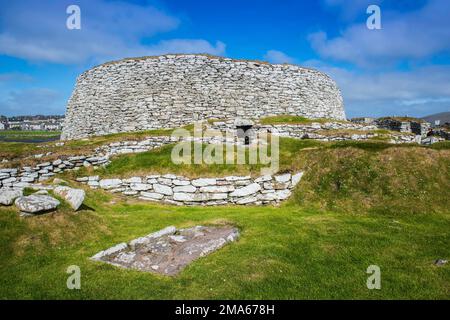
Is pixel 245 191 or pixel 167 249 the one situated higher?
pixel 245 191

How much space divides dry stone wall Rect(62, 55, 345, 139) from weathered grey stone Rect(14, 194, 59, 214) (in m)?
18.9

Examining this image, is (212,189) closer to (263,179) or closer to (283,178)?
(263,179)

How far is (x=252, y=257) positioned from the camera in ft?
27.9

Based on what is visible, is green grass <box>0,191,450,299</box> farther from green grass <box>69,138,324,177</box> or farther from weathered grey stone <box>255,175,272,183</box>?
green grass <box>69,138,324,177</box>

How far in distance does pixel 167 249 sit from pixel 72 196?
4.95m

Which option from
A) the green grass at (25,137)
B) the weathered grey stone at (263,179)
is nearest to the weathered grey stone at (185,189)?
the weathered grey stone at (263,179)

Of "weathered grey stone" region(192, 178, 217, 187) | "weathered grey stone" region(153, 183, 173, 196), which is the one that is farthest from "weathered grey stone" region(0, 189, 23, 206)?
"weathered grey stone" region(192, 178, 217, 187)

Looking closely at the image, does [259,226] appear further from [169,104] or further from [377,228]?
[169,104]

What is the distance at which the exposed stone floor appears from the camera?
8211 millimetres

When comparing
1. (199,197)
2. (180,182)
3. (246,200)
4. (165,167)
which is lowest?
(246,200)

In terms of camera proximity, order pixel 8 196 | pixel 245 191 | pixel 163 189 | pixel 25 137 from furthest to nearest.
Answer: pixel 25 137 < pixel 163 189 < pixel 245 191 < pixel 8 196

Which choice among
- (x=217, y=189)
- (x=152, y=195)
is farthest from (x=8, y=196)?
(x=217, y=189)

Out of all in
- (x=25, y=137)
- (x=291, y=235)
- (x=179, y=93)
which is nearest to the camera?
(x=291, y=235)

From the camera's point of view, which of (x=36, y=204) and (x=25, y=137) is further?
(x=25, y=137)
